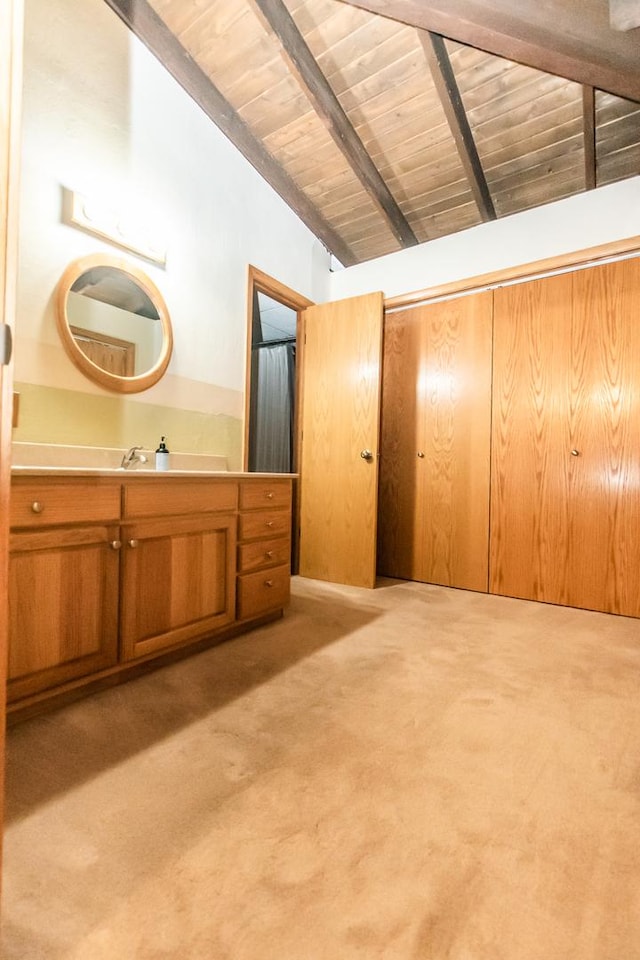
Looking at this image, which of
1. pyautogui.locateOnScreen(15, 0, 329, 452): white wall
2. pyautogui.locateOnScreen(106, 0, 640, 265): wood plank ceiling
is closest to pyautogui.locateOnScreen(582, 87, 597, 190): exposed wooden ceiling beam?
pyautogui.locateOnScreen(106, 0, 640, 265): wood plank ceiling

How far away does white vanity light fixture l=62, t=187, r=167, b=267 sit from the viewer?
1.89m

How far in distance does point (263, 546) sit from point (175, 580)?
517 millimetres

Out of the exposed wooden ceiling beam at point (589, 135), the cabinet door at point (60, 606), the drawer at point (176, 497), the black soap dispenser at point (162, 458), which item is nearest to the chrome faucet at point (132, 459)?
the black soap dispenser at point (162, 458)

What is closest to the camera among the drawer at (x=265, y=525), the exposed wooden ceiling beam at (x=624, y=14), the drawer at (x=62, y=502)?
the drawer at (x=62, y=502)

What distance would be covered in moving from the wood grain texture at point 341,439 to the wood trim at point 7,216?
93.3 inches

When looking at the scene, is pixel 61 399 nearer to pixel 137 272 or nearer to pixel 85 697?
pixel 137 272

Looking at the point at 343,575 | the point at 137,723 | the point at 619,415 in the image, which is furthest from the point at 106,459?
the point at 619,415

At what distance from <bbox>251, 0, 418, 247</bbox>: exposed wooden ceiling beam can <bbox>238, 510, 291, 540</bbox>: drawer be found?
2.25 metres

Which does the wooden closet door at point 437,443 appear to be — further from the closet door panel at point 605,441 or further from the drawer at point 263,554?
the drawer at point 263,554

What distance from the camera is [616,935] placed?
2.35 ft

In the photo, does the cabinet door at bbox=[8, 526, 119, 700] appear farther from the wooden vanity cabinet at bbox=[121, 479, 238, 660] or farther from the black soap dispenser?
the black soap dispenser

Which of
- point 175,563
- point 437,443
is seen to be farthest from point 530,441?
point 175,563

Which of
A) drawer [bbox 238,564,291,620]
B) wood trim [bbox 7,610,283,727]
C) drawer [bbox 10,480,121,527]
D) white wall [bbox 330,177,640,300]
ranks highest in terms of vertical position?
white wall [bbox 330,177,640,300]

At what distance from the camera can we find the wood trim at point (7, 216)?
641mm
